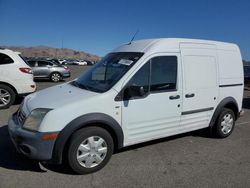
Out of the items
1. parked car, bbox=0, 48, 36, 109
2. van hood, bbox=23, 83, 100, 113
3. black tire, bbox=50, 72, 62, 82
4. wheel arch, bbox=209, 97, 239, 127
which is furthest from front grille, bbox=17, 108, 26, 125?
black tire, bbox=50, 72, 62, 82

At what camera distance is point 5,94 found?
746 centimetres

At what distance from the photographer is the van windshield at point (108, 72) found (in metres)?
→ 3.85

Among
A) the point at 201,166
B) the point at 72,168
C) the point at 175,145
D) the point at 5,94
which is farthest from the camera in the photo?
the point at 5,94

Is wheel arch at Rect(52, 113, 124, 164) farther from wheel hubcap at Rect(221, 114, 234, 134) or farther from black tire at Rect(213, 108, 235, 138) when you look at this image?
wheel hubcap at Rect(221, 114, 234, 134)

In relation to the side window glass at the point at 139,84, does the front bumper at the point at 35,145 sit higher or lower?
lower

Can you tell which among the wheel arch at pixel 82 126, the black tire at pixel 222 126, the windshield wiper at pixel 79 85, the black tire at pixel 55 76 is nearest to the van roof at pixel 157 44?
the windshield wiper at pixel 79 85

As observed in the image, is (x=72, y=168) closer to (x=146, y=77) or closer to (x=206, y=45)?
(x=146, y=77)

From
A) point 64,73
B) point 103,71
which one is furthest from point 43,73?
point 103,71

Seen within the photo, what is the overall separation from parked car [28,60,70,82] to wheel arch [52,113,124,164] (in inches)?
579

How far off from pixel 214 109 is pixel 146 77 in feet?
6.00

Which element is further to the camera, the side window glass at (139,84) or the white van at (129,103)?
the side window glass at (139,84)

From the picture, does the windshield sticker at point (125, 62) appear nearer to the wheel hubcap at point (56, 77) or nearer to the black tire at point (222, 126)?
the black tire at point (222, 126)

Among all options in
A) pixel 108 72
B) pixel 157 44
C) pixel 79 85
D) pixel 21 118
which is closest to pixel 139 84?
pixel 108 72

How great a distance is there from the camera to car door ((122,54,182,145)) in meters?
3.76
